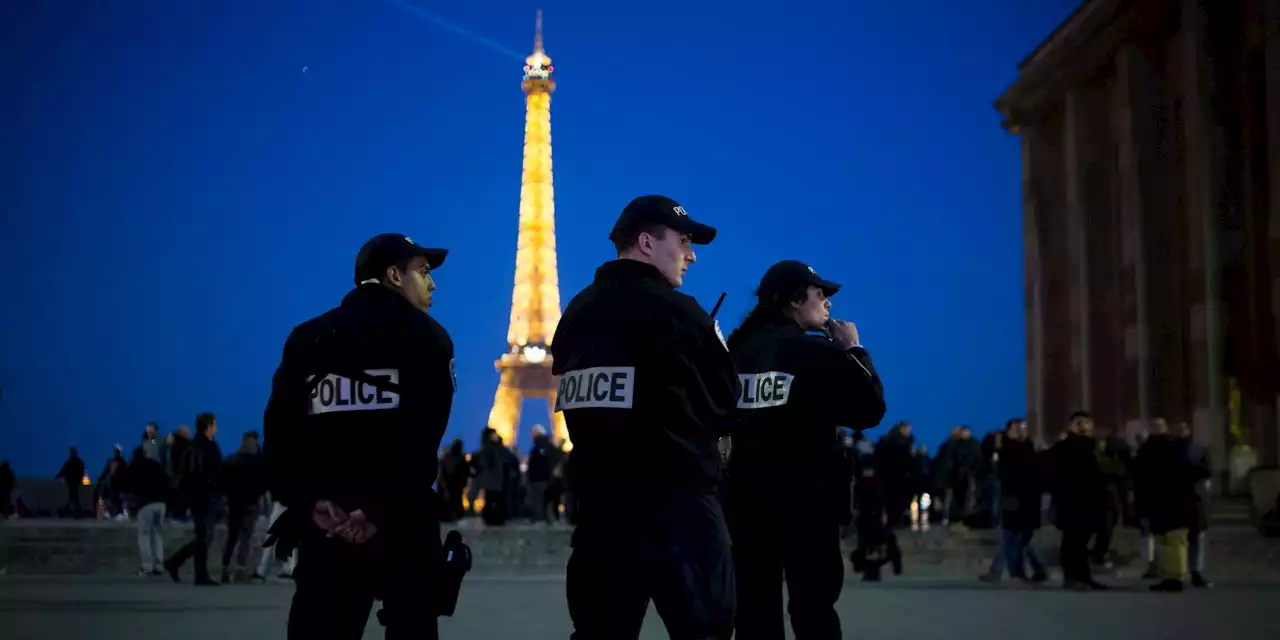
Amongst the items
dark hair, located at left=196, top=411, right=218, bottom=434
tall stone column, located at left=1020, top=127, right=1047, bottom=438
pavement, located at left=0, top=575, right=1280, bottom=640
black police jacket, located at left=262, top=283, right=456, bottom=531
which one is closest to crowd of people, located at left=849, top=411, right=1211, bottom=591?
pavement, located at left=0, top=575, right=1280, bottom=640

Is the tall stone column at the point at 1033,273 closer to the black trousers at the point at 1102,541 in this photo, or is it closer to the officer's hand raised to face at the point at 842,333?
the black trousers at the point at 1102,541

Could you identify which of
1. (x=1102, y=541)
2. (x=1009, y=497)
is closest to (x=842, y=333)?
(x=1009, y=497)

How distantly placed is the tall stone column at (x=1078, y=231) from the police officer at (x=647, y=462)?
34626 mm

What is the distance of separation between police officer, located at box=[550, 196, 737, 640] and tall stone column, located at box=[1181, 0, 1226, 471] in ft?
86.7

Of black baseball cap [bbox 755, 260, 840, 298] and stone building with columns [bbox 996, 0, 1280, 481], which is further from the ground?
stone building with columns [bbox 996, 0, 1280, 481]

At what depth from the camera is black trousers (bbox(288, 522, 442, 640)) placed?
538cm

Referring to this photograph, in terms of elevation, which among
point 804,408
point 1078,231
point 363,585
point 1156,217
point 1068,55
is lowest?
point 363,585

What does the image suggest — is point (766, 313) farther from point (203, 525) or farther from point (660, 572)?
point (203, 525)

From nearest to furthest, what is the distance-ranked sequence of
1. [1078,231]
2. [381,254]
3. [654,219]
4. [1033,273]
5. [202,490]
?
[654,219]
[381,254]
[202,490]
[1078,231]
[1033,273]

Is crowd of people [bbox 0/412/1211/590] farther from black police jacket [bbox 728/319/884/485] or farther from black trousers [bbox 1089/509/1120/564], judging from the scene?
black police jacket [bbox 728/319/884/485]

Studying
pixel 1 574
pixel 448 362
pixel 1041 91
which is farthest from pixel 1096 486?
pixel 1041 91

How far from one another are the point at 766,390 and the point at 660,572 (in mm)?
1857

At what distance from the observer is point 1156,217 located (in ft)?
112

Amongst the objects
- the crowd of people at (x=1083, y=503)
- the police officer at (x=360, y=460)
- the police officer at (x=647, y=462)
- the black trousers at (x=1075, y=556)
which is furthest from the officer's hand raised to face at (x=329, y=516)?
the black trousers at (x=1075, y=556)
